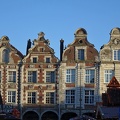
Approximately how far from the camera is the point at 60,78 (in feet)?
155

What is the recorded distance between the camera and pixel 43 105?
154ft

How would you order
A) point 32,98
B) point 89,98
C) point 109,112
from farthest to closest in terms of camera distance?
point 32,98 → point 89,98 → point 109,112

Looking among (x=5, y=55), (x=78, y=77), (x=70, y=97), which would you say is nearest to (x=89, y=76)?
(x=78, y=77)

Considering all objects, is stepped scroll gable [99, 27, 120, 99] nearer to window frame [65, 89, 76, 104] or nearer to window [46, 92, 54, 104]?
window frame [65, 89, 76, 104]

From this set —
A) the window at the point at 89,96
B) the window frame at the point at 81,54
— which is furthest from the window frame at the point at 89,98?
the window frame at the point at 81,54

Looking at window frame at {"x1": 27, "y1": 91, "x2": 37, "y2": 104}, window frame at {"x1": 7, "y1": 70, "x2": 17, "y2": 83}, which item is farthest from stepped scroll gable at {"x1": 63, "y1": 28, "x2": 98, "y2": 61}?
window frame at {"x1": 7, "y1": 70, "x2": 17, "y2": 83}

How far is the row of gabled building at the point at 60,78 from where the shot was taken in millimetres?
46719

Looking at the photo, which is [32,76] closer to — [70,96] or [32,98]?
[32,98]

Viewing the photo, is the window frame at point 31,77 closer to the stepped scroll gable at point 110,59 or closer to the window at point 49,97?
the window at point 49,97

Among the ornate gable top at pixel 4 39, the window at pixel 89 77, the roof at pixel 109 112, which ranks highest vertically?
the ornate gable top at pixel 4 39

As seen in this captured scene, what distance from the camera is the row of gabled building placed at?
4672 centimetres

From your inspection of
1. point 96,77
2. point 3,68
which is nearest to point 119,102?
point 96,77

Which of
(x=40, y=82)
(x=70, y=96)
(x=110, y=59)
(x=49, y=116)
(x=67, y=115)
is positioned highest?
(x=110, y=59)

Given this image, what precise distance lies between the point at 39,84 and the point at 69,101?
4.00 m
